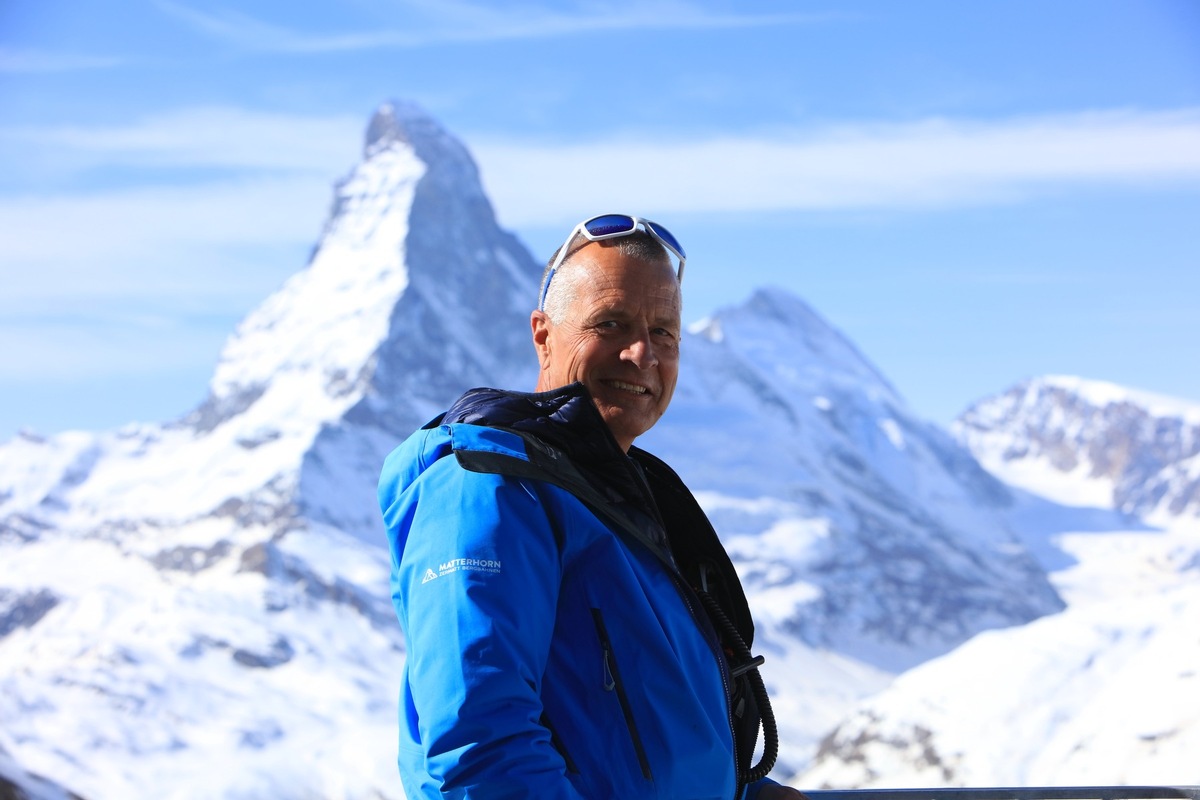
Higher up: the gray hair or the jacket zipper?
the gray hair

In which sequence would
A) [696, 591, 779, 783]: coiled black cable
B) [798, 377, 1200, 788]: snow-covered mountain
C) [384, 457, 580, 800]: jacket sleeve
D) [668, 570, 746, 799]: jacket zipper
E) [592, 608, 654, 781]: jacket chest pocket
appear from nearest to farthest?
[384, 457, 580, 800]: jacket sleeve
[592, 608, 654, 781]: jacket chest pocket
[668, 570, 746, 799]: jacket zipper
[696, 591, 779, 783]: coiled black cable
[798, 377, 1200, 788]: snow-covered mountain

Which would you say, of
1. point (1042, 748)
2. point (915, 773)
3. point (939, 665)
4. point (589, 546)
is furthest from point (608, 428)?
point (939, 665)

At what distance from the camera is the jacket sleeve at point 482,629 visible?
3.46 m

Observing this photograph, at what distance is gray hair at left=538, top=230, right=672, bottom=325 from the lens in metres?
4.27

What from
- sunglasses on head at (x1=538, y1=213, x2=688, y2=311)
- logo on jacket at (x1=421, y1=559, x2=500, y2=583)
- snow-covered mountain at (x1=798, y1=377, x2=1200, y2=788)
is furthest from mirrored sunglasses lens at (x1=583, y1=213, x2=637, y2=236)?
snow-covered mountain at (x1=798, y1=377, x2=1200, y2=788)

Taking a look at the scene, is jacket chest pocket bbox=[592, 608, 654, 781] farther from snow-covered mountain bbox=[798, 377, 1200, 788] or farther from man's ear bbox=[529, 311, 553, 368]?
snow-covered mountain bbox=[798, 377, 1200, 788]

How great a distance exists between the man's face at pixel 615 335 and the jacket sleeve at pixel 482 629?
57 centimetres

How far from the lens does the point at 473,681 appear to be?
11.3ft

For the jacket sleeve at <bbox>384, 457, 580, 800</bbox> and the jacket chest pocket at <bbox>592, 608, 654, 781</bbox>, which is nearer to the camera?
the jacket sleeve at <bbox>384, 457, 580, 800</bbox>

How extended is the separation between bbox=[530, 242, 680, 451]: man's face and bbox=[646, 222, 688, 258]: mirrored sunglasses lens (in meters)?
0.12

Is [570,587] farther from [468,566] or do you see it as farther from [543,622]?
[468,566]

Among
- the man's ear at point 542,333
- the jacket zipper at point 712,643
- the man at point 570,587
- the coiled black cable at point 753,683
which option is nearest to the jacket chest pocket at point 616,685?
the man at point 570,587

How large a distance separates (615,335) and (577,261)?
271 millimetres

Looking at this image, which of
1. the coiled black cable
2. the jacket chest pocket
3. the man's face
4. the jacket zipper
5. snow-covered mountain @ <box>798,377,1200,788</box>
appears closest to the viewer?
the jacket chest pocket
